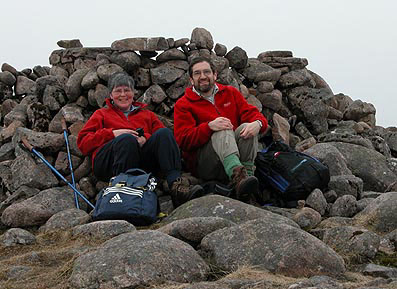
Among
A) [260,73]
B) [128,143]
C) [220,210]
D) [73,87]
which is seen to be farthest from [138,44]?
[220,210]

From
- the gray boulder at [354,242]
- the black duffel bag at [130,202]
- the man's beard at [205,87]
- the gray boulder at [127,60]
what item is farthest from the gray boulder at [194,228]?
the gray boulder at [127,60]

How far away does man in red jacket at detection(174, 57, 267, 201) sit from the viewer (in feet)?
29.3

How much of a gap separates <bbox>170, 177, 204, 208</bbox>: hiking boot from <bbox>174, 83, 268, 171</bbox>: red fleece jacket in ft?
3.09

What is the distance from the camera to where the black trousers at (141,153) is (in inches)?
352

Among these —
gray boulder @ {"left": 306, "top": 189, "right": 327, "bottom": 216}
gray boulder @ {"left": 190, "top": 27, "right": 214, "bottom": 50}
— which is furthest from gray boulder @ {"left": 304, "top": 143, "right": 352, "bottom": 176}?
gray boulder @ {"left": 190, "top": 27, "right": 214, "bottom": 50}

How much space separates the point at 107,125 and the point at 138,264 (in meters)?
4.96

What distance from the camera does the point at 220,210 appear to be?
26.2 feet

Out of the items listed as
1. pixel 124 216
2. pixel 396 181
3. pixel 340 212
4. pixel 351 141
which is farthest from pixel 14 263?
pixel 351 141

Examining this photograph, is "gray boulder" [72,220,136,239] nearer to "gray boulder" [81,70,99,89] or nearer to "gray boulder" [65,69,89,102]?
"gray boulder" [81,70,99,89]

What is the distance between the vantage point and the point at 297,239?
5816 millimetres

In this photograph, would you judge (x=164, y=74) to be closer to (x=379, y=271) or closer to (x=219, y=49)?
(x=219, y=49)

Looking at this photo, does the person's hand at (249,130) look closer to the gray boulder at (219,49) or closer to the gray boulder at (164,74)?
the gray boulder at (164,74)

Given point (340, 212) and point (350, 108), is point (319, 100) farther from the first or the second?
point (340, 212)

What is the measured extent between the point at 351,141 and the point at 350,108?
3.70 meters
